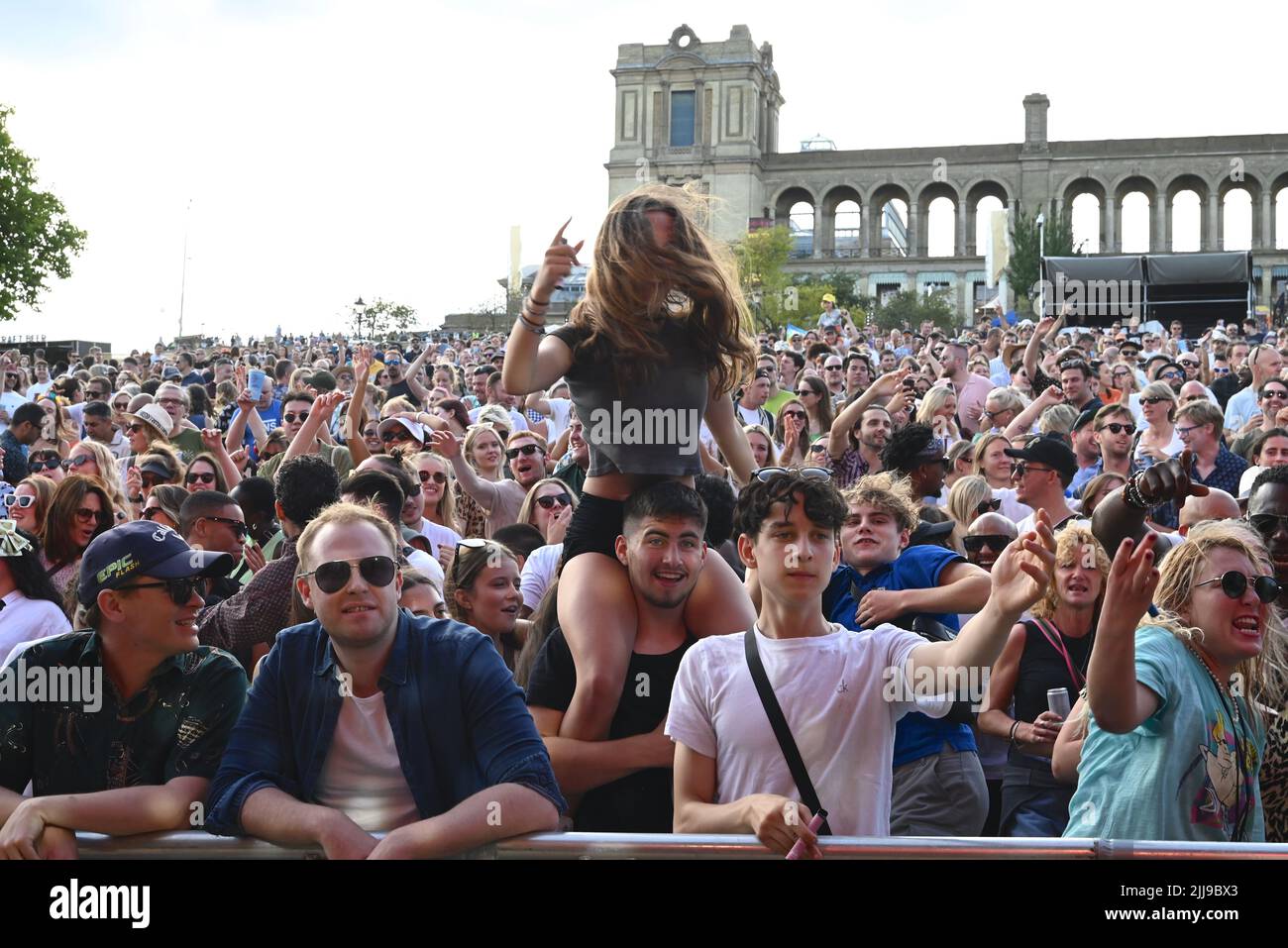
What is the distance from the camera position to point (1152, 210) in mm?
77875

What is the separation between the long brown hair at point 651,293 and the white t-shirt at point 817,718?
39.0 inches

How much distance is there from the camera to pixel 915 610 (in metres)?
Result: 5.01

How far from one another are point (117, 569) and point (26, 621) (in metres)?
1.64

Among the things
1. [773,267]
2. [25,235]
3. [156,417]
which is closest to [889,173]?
[773,267]

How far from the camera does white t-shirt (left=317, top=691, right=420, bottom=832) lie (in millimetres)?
4070

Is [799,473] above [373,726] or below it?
above

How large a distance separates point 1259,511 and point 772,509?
2.26 meters

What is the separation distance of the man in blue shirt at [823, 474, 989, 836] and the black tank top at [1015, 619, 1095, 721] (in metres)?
0.29

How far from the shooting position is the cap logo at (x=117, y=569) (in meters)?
4.38

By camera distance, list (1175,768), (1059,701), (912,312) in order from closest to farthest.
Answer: (1175,768) → (1059,701) → (912,312)

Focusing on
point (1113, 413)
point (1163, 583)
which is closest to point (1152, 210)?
point (1113, 413)

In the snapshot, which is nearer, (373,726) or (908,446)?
(373,726)

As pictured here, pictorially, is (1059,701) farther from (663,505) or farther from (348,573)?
(348,573)
